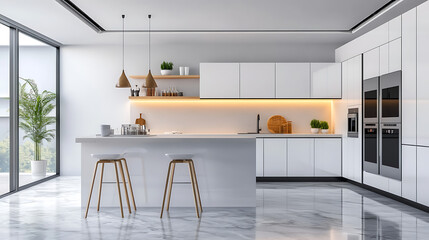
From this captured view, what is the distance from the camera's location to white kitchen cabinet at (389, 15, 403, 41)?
18.7 feet

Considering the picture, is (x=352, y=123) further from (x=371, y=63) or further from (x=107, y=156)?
(x=107, y=156)

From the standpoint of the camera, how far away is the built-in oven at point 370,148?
6.41 m

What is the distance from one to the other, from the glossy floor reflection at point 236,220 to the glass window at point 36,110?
1.36m

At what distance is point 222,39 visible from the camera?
26.8 feet

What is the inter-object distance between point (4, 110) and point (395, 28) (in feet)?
18.8

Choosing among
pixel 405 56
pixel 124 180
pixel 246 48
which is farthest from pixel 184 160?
pixel 246 48

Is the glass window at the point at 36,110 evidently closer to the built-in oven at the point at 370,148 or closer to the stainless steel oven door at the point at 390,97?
the built-in oven at the point at 370,148

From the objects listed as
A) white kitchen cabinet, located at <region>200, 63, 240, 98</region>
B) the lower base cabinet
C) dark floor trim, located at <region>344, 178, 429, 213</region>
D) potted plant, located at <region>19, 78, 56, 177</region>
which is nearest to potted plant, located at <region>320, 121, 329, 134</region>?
the lower base cabinet

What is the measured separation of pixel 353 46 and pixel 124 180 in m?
4.55

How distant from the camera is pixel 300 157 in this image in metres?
8.00

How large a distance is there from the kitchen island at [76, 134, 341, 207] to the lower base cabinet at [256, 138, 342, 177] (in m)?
2.51

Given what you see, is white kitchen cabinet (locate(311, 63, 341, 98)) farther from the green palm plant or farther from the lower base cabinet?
the green palm plant

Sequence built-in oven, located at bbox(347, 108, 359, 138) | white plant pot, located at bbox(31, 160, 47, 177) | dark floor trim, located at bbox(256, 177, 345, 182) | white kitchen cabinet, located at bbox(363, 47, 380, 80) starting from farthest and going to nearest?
1. dark floor trim, located at bbox(256, 177, 345, 182)
2. white plant pot, located at bbox(31, 160, 47, 177)
3. built-in oven, located at bbox(347, 108, 359, 138)
4. white kitchen cabinet, located at bbox(363, 47, 380, 80)

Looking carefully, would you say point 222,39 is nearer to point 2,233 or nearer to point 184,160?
point 184,160
